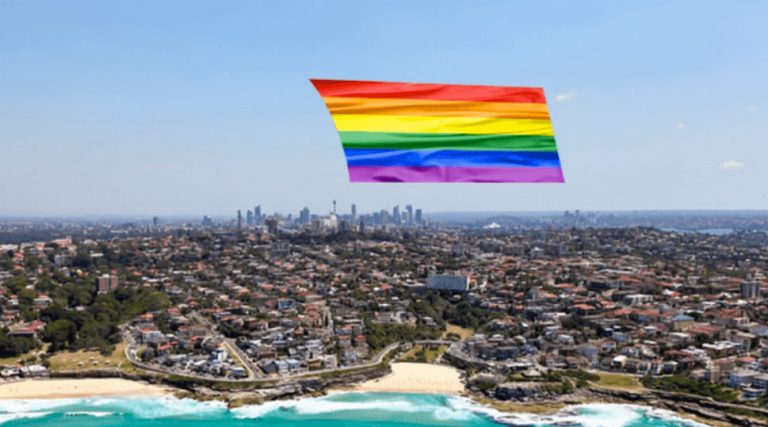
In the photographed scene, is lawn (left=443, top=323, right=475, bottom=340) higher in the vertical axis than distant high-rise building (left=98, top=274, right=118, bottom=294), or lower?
lower

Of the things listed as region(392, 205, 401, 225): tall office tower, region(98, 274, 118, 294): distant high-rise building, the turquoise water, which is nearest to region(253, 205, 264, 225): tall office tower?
region(392, 205, 401, 225): tall office tower

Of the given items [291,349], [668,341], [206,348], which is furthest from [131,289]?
[668,341]

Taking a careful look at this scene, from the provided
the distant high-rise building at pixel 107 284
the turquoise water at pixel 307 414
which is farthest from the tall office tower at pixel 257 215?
the turquoise water at pixel 307 414

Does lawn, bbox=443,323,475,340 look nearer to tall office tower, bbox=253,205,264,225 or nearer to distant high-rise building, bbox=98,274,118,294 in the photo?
distant high-rise building, bbox=98,274,118,294

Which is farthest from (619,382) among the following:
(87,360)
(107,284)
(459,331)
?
(107,284)

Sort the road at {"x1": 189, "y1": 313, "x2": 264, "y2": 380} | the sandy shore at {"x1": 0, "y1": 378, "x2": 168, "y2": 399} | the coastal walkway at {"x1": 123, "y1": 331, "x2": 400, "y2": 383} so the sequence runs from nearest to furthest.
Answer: the sandy shore at {"x1": 0, "y1": 378, "x2": 168, "y2": 399} < the coastal walkway at {"x1": 123, "y1": 331, "x2": 400, "y2": 383} < the road at {"x1": 189, "y1": 313, "x2": 264, "y2": 380}

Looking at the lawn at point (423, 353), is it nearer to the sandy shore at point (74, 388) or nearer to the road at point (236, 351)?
the road at point (236, 351)
